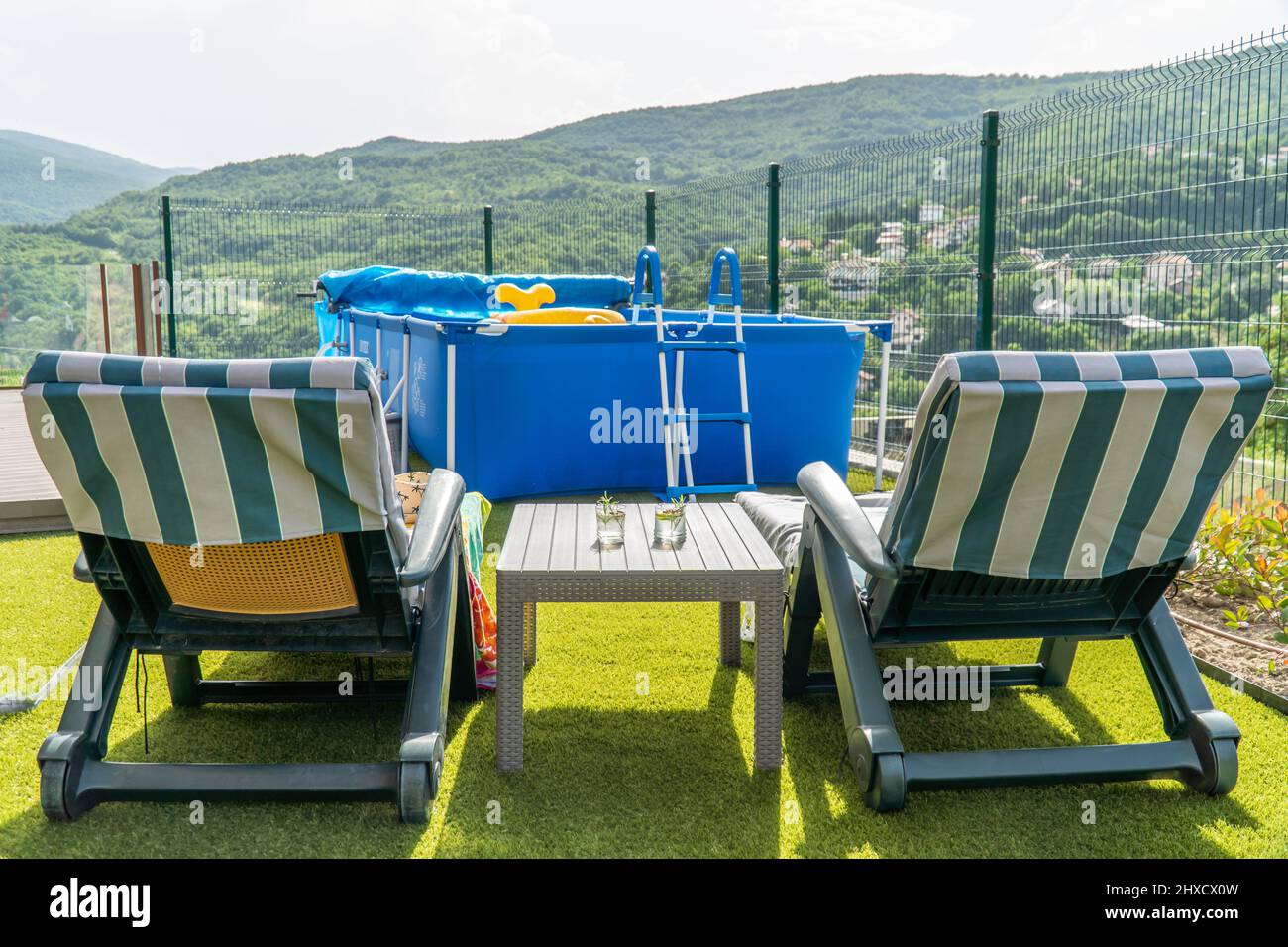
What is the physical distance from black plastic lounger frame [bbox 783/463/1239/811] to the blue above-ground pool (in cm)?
350

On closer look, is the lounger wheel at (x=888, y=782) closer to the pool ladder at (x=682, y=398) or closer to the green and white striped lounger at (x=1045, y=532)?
the green and white striped lounger at (x=1045, y=532)

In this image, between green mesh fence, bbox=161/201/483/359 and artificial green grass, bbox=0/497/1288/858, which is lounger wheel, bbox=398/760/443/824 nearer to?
artificial green grass, bbox=0/497/1288/858

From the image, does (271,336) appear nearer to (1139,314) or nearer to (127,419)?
(1139,314)

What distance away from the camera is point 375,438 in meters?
2.31

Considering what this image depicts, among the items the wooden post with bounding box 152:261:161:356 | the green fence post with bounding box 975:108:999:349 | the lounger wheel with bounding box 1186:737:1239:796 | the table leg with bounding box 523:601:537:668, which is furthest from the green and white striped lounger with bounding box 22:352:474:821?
the wooden post with bounding box 152:261:161:356

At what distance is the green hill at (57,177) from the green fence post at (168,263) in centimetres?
528

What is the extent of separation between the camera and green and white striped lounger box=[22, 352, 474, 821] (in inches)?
88.8

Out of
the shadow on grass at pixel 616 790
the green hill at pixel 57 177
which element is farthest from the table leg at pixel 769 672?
the green hill at pixel 57 177

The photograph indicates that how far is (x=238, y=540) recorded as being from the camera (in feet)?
7.76

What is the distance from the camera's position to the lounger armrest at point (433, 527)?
2.52 metres

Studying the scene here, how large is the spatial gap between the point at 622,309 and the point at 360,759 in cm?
706

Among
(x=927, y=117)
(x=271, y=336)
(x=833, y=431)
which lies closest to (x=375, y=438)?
(x=833, y=431)

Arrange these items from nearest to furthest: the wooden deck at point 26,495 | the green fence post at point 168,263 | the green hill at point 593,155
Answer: the wooden deck at point 26,495, the green fence post at point 168,263, the green hill at point 593,155

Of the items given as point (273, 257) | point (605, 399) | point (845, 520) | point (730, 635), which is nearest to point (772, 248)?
point (605, 399)
